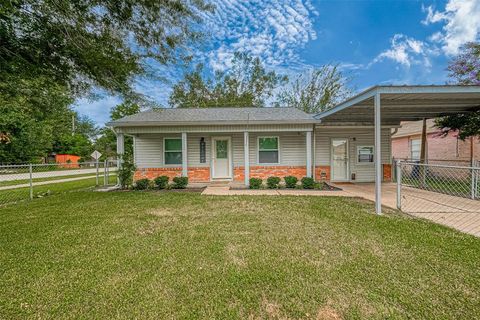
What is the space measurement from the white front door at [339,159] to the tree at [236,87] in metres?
13.8

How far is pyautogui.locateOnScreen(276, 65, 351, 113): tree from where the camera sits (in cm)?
2020

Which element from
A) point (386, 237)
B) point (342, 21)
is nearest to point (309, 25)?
point (342, 21)

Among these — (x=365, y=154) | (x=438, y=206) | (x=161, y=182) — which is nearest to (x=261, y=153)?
(x=161, y=182)

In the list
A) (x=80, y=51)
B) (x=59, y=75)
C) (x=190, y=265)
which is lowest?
(x=190, y=265)

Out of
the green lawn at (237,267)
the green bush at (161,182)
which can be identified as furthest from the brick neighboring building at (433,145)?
the green bush at (161,182)

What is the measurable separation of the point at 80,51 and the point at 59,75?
1136mm

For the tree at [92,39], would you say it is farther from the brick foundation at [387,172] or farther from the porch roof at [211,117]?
the brick foundation at [387,172]

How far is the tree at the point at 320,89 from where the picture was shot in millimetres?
20203

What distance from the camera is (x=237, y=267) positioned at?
278 cm

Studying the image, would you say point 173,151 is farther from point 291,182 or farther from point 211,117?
point 291,182

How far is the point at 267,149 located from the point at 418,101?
5568 millimetres

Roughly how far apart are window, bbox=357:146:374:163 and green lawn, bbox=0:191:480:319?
232 inches

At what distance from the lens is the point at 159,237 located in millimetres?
3818

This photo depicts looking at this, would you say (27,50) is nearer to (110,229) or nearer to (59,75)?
(59,75)
